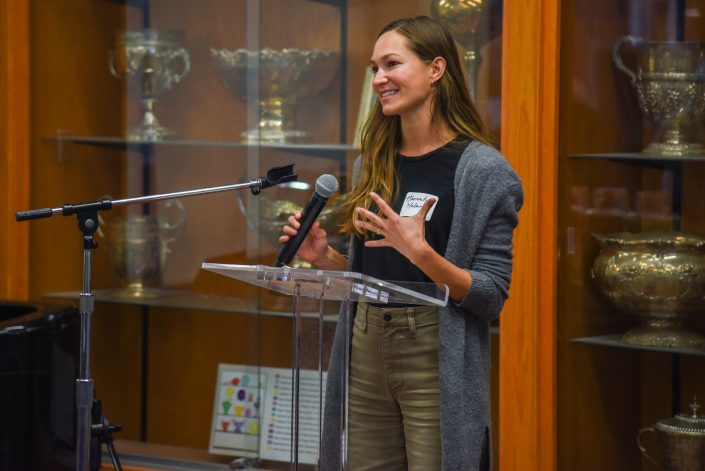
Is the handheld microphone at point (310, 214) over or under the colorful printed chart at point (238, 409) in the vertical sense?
over

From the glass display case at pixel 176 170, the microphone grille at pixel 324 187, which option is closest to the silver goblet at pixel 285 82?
the glass display case at pixel 176 170

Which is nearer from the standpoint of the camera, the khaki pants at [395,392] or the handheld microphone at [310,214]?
the handheld microphone at [310,214]

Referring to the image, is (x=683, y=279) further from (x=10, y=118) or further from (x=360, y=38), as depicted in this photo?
(x=10, y=118)

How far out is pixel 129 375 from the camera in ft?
12.6

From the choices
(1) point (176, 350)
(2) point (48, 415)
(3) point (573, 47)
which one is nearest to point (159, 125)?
(1) point (176, 350)

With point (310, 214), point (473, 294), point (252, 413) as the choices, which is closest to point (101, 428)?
point (310, 214)

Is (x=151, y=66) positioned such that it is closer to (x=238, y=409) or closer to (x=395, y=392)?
(x=238, y=409)

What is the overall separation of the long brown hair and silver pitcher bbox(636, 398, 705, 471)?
1.02 metres

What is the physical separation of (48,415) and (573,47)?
1.74 m

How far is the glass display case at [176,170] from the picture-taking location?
3.28 m

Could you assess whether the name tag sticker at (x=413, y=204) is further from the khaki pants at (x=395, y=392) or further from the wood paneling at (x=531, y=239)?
the wood paneling at (x=531, y=239)

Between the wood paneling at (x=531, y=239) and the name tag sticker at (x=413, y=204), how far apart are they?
2.29 feet

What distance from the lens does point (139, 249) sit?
3.61 meters

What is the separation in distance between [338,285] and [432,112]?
56 centimetres
